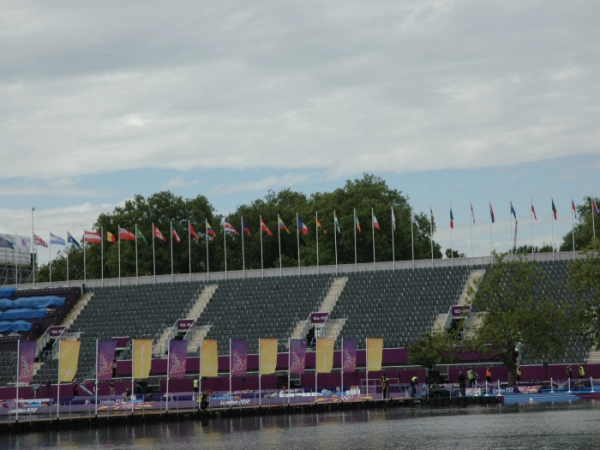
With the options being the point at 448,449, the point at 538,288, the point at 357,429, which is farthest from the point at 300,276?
the point at 448,449

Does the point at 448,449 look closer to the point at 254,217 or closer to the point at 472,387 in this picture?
→ the point at 472,387

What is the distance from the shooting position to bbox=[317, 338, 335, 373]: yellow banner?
71125 millimetres

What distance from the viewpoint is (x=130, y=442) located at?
50.1m

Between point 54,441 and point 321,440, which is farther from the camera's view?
point 54,441

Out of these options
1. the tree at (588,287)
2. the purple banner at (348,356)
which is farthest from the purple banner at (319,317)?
the tree at (588,287)

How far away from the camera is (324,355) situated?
71562 millimetres

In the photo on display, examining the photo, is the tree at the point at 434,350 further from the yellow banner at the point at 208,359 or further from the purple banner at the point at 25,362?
the purple banner at the point at 25,362

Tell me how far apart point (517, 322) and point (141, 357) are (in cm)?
2804

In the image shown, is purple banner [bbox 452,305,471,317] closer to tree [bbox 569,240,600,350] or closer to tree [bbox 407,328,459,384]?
tree [bbox 407,328,459,384]

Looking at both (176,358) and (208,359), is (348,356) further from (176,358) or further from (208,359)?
(176,358)

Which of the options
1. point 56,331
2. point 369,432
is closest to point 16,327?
point 56,331

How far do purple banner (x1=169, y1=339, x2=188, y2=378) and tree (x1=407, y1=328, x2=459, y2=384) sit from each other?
19964 millimetres

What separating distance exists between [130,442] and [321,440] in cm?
925

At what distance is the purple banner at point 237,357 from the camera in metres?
68.3
